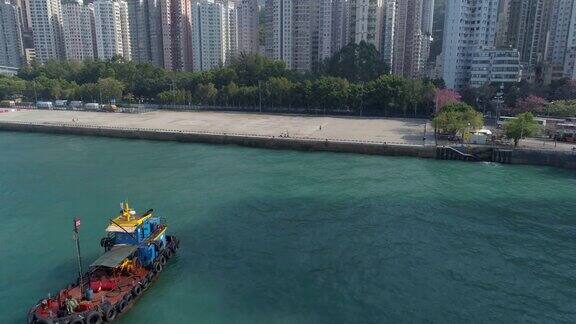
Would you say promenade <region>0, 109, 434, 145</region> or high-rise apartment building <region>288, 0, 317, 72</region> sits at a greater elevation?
high-rise apartment building <region>288, 0, 317, 72</region>

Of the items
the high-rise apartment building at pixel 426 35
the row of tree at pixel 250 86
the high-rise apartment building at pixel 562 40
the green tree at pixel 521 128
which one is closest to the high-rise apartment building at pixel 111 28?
the row of tree at pixel 250 86

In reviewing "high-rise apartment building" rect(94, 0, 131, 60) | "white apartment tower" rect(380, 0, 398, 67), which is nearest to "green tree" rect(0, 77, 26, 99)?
"high-rise apartment building" rect(94, 0, 131, 60)

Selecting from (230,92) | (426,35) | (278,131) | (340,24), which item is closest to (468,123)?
(278,131)

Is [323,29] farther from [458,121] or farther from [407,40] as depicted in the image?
[458,121]

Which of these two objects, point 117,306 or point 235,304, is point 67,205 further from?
point 235,304

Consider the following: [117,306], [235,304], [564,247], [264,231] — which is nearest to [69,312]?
[117,306]

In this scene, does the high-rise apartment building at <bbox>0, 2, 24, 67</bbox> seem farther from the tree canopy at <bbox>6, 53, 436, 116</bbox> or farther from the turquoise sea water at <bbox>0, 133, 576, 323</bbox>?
the turquoise sea water at <bbox>0, 133, 576, 323</bbox>
